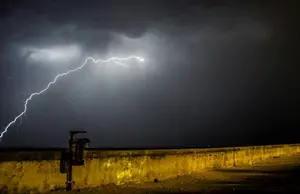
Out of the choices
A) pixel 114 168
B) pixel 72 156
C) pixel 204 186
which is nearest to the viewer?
pixel 72 156

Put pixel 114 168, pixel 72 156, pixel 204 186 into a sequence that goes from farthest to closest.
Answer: pixel 204 186 → pixel 114 168 → pixel 72 156

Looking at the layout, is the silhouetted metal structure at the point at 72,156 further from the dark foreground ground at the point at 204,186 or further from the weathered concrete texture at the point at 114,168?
the dark foreground ground at the point at 204,186

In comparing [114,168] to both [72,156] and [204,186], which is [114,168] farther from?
[204,186]

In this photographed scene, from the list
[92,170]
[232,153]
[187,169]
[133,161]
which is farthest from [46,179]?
[232,153]

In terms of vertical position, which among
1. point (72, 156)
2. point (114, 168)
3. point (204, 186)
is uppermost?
point (72, 156)

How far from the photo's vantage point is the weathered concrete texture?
12132 mm

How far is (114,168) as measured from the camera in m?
15.6

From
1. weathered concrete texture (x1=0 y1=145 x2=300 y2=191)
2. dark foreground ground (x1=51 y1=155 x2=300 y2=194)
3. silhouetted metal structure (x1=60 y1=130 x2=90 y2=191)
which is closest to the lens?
weathered concrete texture (x1=0 y1=145 x2=300 y2=191)

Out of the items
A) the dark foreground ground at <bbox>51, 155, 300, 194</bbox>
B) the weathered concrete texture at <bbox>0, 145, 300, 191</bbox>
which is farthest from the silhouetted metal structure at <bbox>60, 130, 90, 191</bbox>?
the dark foreground ground at <bbox>51, 155, 300, 194</bbox>

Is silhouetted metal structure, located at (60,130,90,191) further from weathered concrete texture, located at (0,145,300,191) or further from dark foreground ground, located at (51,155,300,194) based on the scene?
dark foreground ground, located at (51,155,300,194)

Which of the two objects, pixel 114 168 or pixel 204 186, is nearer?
pixel 114 168

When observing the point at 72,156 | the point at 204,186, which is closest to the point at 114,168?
the point at 72,156

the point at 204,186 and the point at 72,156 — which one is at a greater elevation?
the point at 72,156

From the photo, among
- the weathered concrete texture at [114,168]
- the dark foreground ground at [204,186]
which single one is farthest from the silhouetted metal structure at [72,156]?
the dark foreground ground at [204,186]
